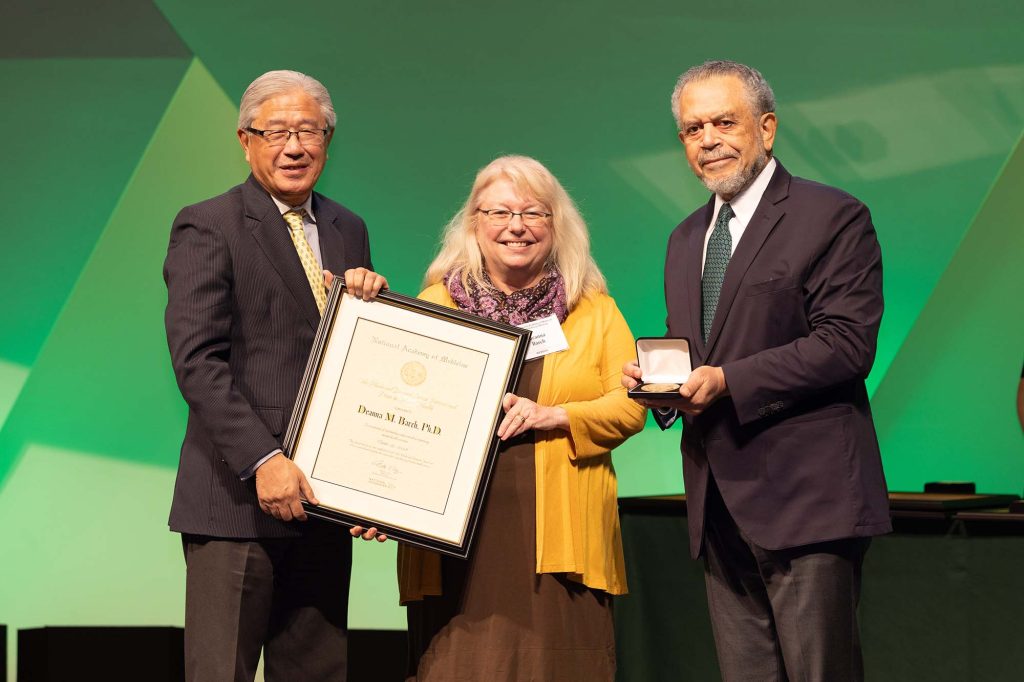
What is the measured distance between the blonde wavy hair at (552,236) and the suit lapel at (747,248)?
1.67ft

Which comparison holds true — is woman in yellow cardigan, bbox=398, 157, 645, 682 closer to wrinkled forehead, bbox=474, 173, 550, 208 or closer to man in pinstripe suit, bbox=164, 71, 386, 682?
wrinkled forehead, bbox=474, 173, 550, 208

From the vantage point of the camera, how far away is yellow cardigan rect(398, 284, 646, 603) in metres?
2.66

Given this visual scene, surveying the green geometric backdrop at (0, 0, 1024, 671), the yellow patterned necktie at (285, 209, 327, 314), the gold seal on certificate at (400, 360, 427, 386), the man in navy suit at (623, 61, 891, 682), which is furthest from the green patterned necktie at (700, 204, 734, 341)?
the green geometric backdrop at (0, 0, 1024, 671)

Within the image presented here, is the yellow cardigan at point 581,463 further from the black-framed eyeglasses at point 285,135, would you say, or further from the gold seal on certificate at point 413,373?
the black-framed eyeglasses at point 285,135

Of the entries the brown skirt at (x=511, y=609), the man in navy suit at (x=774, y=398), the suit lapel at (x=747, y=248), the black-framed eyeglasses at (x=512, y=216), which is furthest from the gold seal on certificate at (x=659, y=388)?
the black-framed eyeglasses at (x=512, y=216)

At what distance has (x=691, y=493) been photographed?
8.24ft

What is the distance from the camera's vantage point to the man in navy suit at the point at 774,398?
2281 mm

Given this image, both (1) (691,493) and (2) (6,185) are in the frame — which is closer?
(1) (691,493)

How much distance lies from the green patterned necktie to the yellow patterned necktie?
0.89 meters

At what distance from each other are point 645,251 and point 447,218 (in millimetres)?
848

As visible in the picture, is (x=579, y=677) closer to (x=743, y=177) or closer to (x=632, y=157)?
(x=743, y=177)

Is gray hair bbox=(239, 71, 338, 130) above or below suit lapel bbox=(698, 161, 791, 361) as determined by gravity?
above

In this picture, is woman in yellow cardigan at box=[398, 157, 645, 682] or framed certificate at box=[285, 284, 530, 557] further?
woman in yellow cardigan at box=[398, 157, 645, 682]

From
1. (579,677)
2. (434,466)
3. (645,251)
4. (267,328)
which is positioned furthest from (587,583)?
(645,251)
